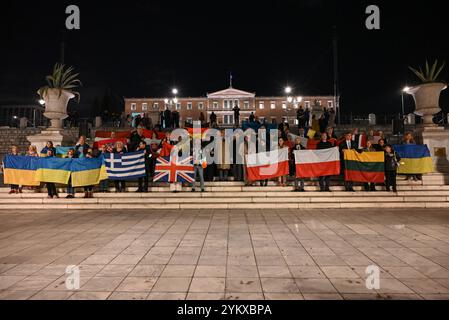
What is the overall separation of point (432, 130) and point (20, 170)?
57.8ft

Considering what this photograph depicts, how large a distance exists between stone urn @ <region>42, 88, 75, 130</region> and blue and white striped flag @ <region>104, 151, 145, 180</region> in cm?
427

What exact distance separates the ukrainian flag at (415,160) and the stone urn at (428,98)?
239 centimetres

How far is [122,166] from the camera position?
1095cm

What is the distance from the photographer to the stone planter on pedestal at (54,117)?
41.3ft

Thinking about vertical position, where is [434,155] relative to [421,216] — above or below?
above

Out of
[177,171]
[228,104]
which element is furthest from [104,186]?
[228,104]

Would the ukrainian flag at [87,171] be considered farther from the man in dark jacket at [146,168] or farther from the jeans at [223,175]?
the jeans at [223,175]

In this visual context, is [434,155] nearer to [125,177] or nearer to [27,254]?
[125,177]

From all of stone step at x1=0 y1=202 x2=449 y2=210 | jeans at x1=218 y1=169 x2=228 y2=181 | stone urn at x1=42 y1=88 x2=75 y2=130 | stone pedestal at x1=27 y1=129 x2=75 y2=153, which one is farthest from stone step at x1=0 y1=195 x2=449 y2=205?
stone urn at x1=42 y1=88 x2=75 y2=130

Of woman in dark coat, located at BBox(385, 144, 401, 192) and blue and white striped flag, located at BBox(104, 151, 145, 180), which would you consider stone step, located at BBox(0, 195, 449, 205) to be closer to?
woman in dark coat, located at BBox(385, 144, 401, 192)

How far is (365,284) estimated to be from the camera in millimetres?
3670

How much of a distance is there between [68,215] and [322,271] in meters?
8.14
